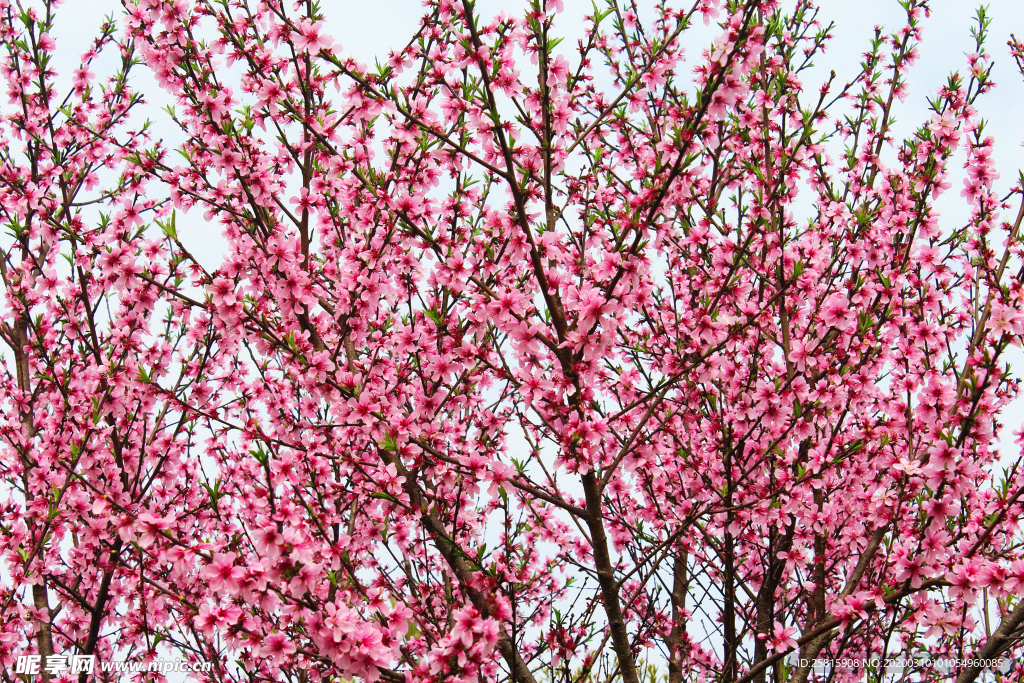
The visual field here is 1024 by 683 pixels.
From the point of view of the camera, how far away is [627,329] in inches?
287

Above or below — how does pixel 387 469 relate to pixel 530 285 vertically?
below

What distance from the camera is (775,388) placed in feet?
17.8

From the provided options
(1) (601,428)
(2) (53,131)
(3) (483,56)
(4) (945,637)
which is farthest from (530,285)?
(2) (53,131)

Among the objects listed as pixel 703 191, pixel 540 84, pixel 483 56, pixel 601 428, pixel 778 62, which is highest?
pixel 778 62

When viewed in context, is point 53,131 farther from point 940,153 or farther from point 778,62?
point 940,153

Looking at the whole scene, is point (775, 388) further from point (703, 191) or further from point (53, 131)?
point (53, 131)

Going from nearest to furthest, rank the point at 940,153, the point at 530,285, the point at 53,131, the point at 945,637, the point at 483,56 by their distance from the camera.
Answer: the point at 483,56 < the point at 530,285 < the point at 940,153 < the point at 945,637 < the point at 53,131

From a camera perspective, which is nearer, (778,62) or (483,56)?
Result: (483,56)

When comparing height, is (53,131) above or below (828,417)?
above

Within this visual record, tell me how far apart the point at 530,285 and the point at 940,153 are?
378 centimetres

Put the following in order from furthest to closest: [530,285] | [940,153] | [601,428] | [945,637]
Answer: [945,637] → [940,153] → [530,285] → [601,428]

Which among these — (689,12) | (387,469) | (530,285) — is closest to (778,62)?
(689,12)

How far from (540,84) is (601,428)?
248cm

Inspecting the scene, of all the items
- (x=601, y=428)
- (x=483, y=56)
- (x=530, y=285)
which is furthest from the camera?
(x=530, y=285)
